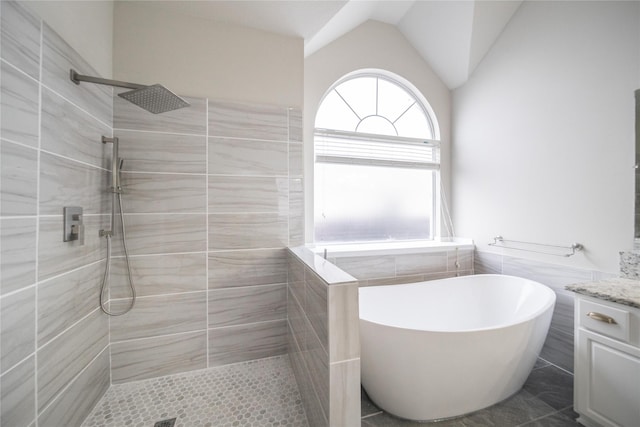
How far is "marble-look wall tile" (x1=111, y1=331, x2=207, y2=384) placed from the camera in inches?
62.6

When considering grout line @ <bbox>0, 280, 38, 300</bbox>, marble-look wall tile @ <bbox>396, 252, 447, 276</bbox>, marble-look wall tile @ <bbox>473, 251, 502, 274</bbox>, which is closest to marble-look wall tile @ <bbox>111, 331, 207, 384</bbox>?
grout line @ <bbox>0, 280, 38, 300</bbox>

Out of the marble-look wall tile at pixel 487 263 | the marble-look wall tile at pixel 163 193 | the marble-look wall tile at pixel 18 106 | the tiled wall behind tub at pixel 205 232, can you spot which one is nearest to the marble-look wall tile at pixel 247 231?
the tiled wall behind tub at pixel 205 232

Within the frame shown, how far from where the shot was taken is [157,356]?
1646 mm

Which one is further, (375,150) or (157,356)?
(375,150)

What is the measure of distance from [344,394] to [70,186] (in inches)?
62.5

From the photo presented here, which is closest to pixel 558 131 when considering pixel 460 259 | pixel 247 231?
pixel 460 259

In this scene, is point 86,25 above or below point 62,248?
above

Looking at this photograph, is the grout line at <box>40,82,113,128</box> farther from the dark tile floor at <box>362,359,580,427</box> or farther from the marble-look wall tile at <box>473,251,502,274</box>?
the marble-look wall tile at <box>473,251,502,274</box>

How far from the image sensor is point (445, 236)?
2.76m

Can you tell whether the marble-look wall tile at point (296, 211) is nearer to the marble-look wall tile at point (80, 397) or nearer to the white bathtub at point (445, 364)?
the white bathtub at point (445, 364)

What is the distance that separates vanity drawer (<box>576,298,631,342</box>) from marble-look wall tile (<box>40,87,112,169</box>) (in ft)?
8.92

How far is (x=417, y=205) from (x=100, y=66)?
283cm

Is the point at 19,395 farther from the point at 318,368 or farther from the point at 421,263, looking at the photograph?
the point at 421,263

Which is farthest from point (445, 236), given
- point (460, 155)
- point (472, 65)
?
point (472, 65)
